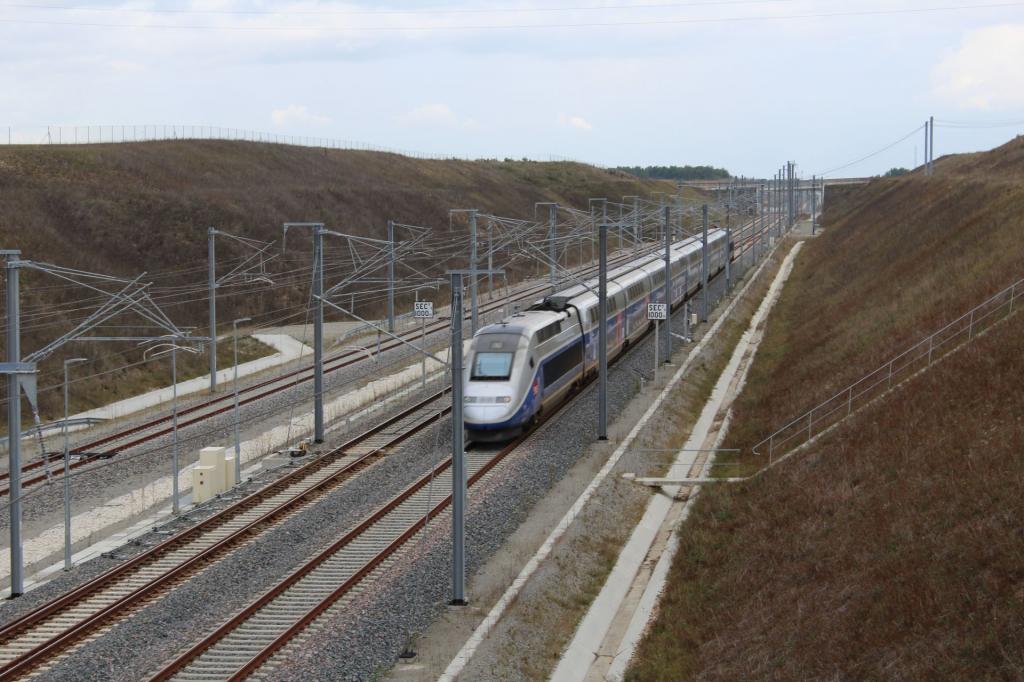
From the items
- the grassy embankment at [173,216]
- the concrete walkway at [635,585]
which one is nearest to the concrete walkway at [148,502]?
the concrete walkway at [635,585]

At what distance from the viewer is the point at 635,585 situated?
20641mm

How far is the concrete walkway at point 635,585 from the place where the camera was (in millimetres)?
16984

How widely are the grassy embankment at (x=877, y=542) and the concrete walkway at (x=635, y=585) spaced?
440 millimetres

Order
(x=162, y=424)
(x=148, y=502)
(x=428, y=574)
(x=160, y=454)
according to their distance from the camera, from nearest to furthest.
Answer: (x=428, y=574)
(x=148, y=502)
(x=160, y=454)
(x=162, y=424)

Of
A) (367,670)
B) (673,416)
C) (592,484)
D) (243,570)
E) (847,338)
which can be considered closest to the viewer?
(367,670)

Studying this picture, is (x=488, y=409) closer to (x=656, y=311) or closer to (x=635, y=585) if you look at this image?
(x=635, y=585)

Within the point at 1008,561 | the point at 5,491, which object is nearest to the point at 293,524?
the point at 5,491

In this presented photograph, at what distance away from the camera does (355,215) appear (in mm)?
92750

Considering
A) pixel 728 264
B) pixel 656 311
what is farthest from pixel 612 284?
pixel 728 264

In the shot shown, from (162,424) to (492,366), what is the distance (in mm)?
13113

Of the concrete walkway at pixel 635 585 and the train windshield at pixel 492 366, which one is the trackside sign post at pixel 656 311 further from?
the train windshield at pixel 492 366

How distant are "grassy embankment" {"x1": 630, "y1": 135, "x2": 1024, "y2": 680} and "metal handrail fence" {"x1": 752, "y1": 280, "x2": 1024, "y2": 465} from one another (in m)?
1.35

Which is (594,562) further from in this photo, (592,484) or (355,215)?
(355,215)

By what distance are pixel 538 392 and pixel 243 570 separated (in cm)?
1237
